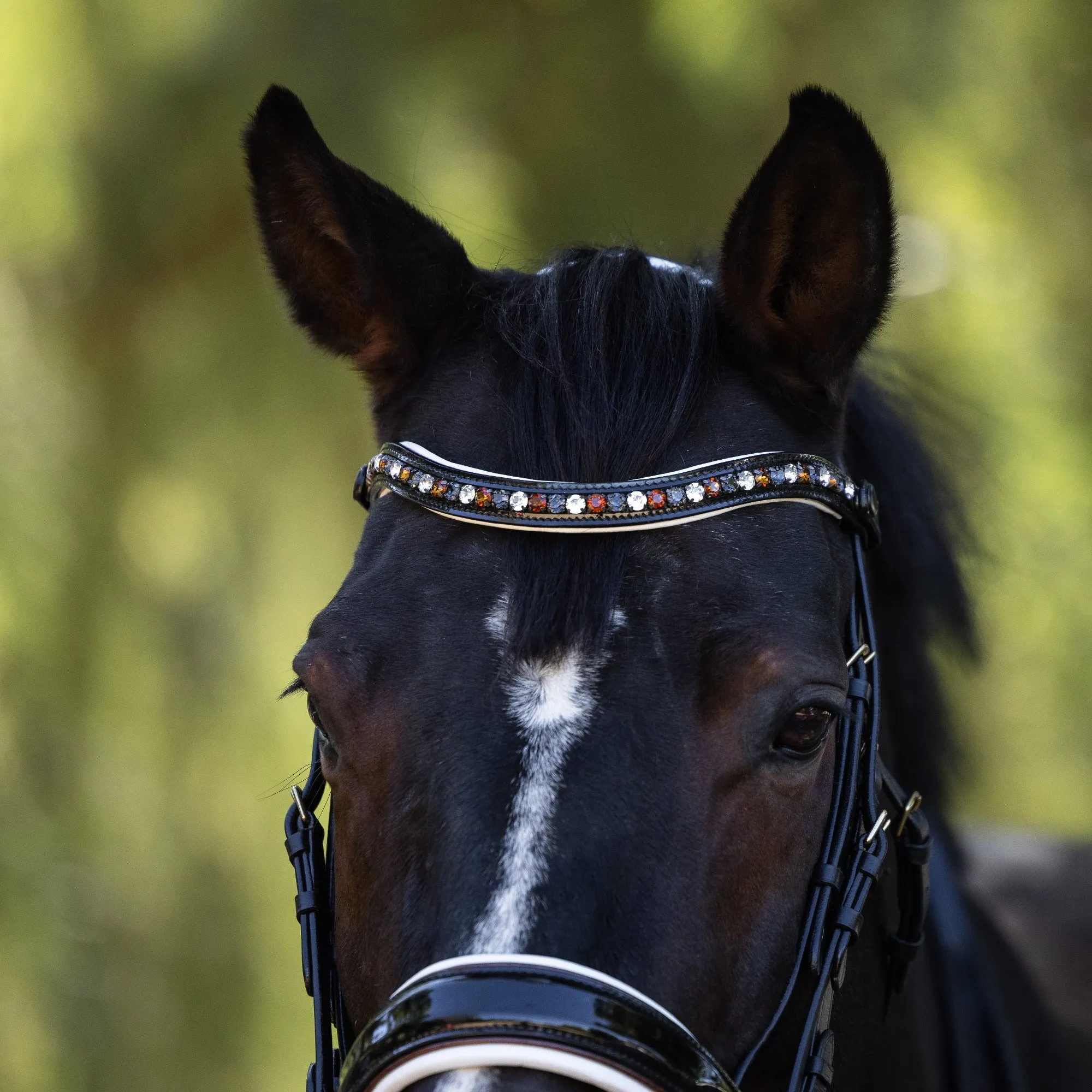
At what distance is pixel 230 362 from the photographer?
239 inches

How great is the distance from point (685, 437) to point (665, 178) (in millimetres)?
4577

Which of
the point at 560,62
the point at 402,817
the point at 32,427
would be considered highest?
the point at 560,62

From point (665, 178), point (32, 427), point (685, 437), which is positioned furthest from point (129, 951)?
point (685, 437)

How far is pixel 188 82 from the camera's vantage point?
18.2 feet

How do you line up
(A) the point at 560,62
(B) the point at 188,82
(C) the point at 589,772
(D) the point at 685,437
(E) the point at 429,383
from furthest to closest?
(A) the point at 560,62 < (B) the point at 188,82 < (E) the point at 429,383 < (D) the point at 685,437 < (C) the point at 589,772

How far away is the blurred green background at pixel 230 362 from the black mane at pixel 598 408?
11.8ft

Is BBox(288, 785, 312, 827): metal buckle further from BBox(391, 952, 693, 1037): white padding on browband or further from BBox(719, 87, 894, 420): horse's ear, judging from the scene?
BBox(719, 87, 894, 420): horse's ear

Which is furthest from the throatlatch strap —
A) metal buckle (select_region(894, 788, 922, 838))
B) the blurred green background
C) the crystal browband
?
the blurred green background

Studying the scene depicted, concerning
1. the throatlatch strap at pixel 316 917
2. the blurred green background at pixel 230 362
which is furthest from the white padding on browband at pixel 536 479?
the blurred green background at pixel 230 362

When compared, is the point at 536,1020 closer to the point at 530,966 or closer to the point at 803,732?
the point at 530,966

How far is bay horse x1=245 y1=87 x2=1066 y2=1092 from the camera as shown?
1.38 meters

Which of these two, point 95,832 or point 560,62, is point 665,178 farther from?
point 95,832

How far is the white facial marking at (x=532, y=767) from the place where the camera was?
1.35 m

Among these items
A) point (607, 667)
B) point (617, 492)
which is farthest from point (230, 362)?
point (607, 667)
